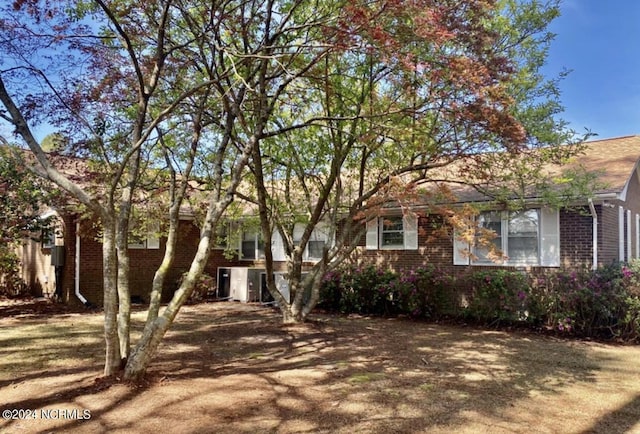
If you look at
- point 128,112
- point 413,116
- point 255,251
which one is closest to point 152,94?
point 128,112

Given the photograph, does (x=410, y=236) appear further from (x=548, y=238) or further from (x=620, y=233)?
(x=620, y=233)

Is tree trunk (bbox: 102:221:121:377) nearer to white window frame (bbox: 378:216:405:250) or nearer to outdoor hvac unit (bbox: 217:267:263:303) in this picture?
white window frame (bbox: 378:216:405:250)

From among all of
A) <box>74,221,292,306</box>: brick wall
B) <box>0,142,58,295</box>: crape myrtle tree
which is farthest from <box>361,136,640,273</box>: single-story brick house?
<box>0,142,58,295</box>: crape myrtle tree

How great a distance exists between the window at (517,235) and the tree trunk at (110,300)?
8503 millimetres

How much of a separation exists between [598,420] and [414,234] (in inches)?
347

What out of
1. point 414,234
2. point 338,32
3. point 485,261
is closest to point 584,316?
point 485,261

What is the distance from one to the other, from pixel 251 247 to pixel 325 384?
12.1 metres

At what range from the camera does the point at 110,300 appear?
17.8ft

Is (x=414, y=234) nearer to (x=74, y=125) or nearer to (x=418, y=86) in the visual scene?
(x=418, y=86)

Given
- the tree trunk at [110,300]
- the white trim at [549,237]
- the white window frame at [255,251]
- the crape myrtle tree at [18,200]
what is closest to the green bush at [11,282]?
the crape myrtle tree at [18,200]

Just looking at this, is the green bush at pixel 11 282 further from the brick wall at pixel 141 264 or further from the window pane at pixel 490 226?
the window pane at pixel 490 226

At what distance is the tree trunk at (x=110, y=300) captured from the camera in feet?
17.7

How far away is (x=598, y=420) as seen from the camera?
461 cm

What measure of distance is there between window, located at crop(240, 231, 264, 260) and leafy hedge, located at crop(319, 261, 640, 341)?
169 inches
